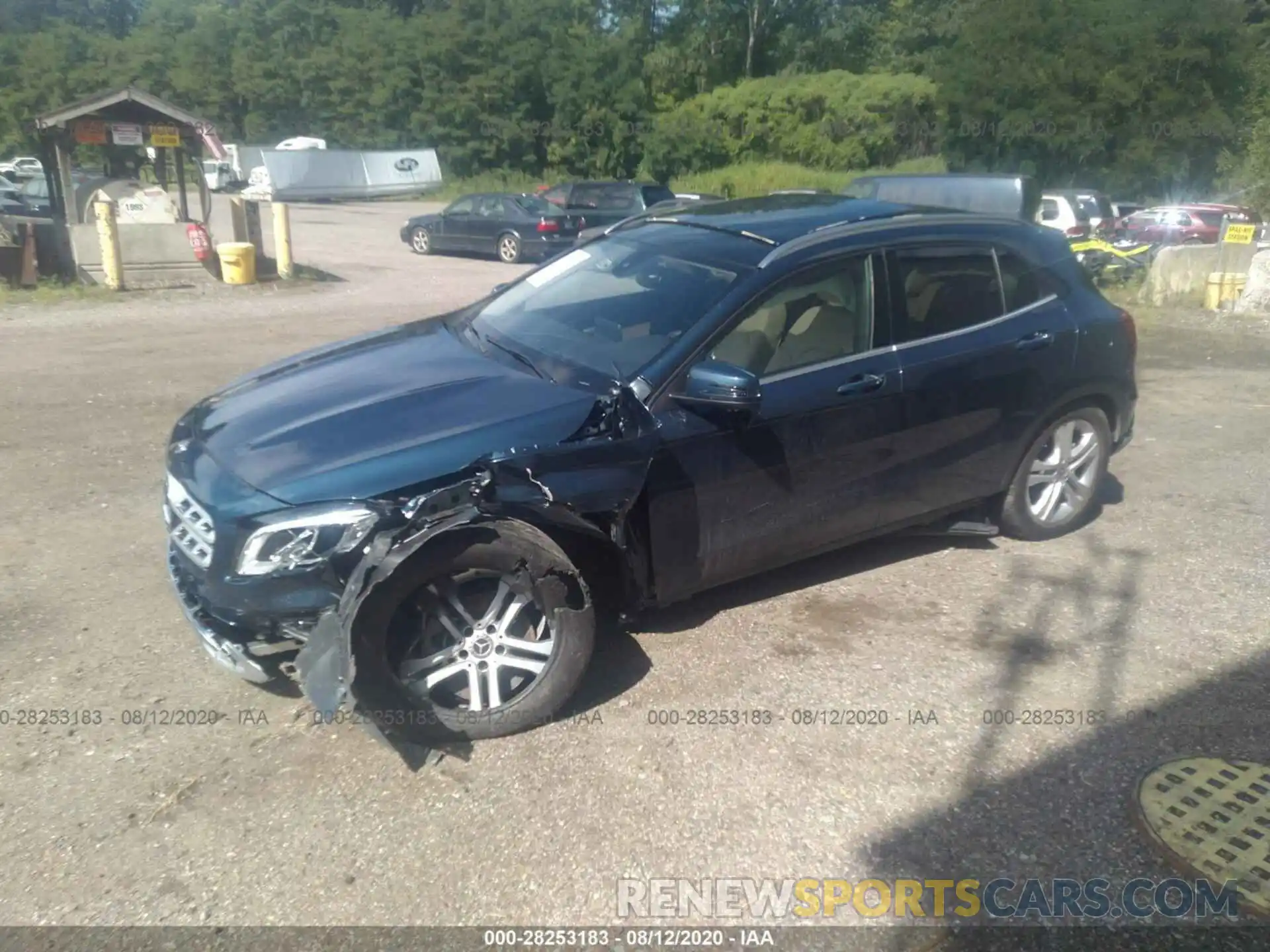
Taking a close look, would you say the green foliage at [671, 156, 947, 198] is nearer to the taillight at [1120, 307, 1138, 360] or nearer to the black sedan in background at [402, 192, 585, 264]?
the black sedan in background at [402, 192, 585, 264]

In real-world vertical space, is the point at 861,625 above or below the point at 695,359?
below

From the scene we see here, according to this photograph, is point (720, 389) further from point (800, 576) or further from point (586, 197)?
point (586, 197)

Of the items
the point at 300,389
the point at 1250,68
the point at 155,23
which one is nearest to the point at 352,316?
the point at 300,389

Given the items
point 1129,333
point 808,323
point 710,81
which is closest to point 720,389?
point 808,323

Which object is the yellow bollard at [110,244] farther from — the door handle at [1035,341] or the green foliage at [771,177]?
the green foliage at [771,177]

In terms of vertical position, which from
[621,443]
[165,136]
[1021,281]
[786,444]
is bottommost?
[786,444]

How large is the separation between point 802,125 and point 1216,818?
1953 inches

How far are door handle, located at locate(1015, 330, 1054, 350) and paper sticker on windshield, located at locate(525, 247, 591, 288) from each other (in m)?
2.11

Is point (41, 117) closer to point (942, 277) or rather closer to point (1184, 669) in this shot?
point (942, 277)

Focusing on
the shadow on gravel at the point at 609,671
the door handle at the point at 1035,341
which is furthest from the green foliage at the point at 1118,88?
the shadow on gravel at the point at 609,671

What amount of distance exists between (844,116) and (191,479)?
4843 centimetres

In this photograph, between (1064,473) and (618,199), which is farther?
(618,199)

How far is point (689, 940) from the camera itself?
2.88m

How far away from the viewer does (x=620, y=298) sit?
471 cm
